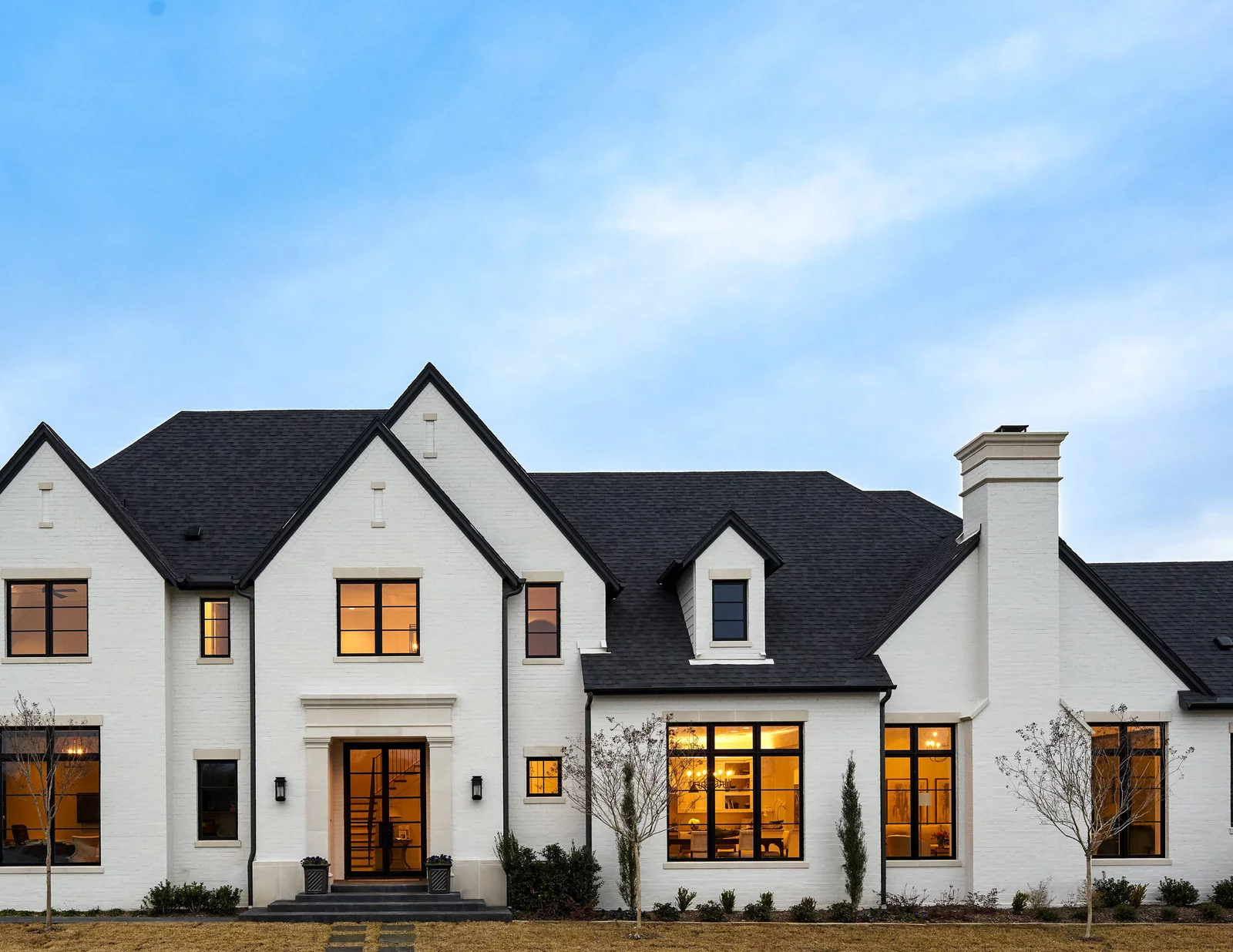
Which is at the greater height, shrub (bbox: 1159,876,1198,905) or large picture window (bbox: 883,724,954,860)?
large picture window (bbox: 883,724,954,860)

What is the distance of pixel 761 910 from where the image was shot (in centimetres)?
2205

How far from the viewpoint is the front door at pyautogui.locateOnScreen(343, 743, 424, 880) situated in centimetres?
2352

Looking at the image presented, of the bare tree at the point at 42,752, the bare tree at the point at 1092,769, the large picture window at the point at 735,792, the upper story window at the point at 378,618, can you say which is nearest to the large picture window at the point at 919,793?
the bare tree at the point at 1092,769

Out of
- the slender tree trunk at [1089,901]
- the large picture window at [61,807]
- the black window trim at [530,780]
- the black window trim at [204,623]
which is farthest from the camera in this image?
the black window trim at [204,623]

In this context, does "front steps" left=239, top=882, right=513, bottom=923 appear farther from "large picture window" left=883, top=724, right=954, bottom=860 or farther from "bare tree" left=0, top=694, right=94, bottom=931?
"large picture window" left=883, top=724, right=954, bottom=860

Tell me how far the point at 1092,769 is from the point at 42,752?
1928 cm

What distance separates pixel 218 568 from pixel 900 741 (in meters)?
13.9

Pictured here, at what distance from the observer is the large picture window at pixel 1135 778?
75.4 feet

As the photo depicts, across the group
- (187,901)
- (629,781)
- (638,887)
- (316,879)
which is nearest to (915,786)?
(629,781)

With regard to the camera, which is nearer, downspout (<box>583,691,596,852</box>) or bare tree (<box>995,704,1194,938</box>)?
bare tree (<box>995,704,1194,938</box>)

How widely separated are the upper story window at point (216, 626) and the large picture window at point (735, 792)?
8.98 metres

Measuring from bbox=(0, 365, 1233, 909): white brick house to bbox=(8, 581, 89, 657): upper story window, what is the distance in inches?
2.1

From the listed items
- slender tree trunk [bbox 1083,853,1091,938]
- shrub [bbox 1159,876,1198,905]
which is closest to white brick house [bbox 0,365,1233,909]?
shrub [bbox 1159,876,1198,905]

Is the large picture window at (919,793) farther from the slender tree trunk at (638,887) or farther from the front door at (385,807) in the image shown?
the front door at (385,807)
